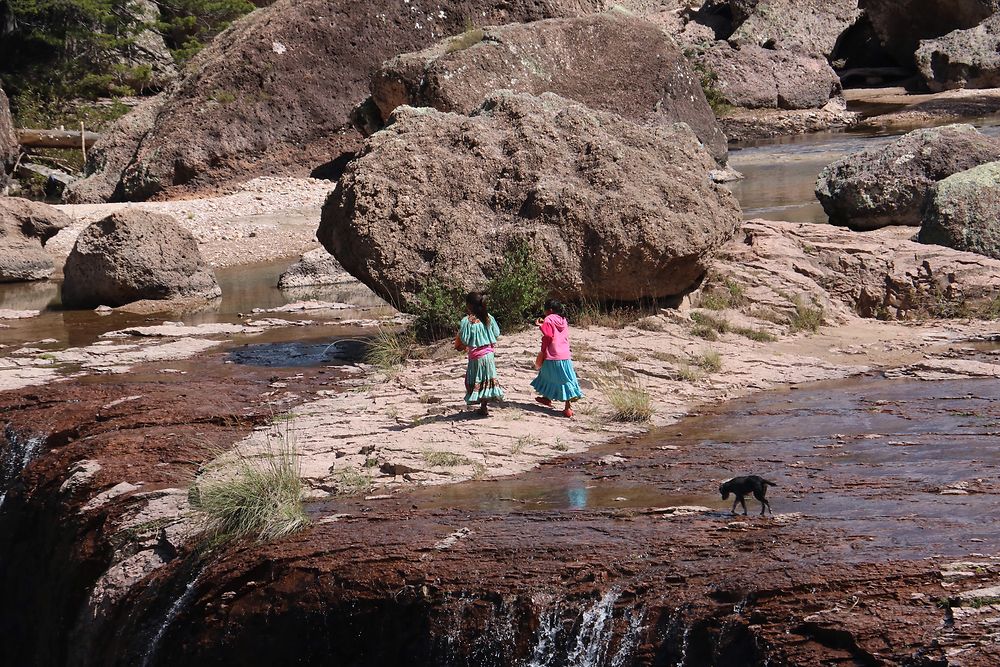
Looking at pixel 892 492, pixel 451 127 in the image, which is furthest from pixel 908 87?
pixel 892 492

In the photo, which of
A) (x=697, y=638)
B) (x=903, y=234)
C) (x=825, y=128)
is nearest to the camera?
(x=697, y=638)

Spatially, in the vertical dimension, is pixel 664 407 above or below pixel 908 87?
below

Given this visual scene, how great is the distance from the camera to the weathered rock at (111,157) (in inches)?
926

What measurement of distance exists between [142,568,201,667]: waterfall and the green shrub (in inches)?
182

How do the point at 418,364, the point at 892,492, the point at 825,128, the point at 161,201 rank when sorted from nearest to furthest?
1. the point at 892,492
2. the point at 418,364
3. the point at 161,201
4. the point at 825,128

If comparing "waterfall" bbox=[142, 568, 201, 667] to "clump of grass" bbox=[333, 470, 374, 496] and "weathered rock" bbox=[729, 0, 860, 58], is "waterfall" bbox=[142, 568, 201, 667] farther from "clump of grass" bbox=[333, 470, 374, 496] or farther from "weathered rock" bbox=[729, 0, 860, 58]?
"weathered rock" bbox=[729, 0, 860, 58]

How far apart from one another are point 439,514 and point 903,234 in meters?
10.6

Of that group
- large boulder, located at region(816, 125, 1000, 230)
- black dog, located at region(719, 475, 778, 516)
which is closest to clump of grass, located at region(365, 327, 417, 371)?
black dog, located at region(719, 475, 778, 516)

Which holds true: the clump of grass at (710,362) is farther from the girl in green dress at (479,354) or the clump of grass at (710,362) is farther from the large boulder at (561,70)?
the large boulder at (561,70)

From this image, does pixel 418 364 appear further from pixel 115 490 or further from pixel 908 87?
pixel 908 87

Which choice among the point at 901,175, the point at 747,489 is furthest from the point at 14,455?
the point at 901,175

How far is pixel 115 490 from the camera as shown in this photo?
26.8 feet

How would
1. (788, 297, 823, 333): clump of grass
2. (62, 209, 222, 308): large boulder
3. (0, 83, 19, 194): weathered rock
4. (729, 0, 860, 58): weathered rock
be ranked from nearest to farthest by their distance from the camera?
(788, 297, 823, 333): clump of grass < (62, 209, 222, 308): large boulder < (0, 83, 19, 194): weathered rock < (729, 0, 860, 58): weathered rock

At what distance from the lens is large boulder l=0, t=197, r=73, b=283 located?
725 inches
